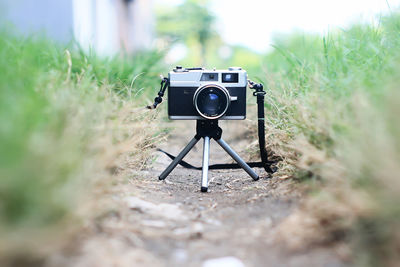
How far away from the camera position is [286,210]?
207 centimetres

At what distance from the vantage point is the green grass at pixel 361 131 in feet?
4.77

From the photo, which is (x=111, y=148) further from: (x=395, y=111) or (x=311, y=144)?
(x=395, y=111)

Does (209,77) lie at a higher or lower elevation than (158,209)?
higher

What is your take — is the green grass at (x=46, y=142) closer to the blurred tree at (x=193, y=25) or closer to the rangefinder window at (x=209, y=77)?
the rangefinder window at (x=209, y=77)

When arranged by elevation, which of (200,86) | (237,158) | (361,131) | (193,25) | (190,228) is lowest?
(190,228)

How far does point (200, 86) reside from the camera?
104 inches

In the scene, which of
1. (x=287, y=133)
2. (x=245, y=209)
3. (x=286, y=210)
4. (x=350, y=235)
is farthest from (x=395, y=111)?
(x=287, y=133)

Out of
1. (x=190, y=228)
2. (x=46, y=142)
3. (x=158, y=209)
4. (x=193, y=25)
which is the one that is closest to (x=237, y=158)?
(x=158, y=209)

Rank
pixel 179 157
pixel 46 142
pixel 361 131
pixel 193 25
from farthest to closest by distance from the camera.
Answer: pixel 193 25, pixel 179 157, pixel 361 131, pixel 46 142

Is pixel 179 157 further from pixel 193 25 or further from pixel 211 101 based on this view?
pixel 193 25

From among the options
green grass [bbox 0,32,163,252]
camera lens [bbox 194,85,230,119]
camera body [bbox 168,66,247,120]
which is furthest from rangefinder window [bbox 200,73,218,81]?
green grass [bbox 0,32,163,252]

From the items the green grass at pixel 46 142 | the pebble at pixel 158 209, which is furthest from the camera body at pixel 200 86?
the pebble at pixel 158 209

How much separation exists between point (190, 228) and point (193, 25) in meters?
24.8

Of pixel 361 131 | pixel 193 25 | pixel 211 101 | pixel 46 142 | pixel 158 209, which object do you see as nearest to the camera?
pixel 46 142
